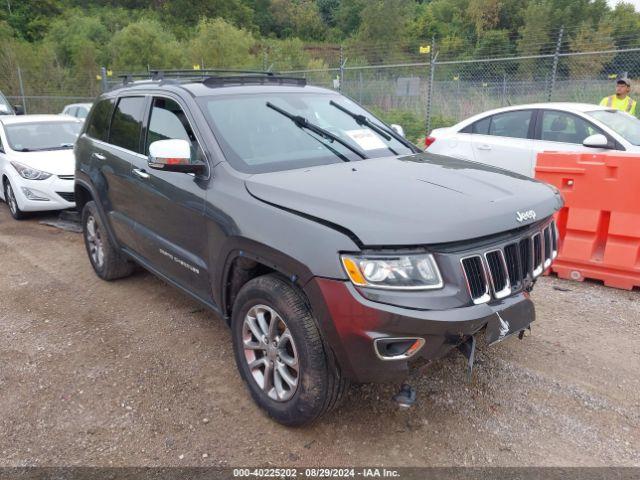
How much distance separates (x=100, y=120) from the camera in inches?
197

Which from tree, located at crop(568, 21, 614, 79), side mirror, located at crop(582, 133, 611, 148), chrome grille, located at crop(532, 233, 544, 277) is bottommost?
chrome grille, located at crop(532, 233, 544, 277)

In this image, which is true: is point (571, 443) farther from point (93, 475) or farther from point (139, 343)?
point (139, 343)

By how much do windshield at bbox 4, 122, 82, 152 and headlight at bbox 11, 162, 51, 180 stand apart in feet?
1.79

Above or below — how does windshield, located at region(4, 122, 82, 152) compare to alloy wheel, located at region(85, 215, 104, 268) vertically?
above

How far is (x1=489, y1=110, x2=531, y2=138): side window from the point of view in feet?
22.6

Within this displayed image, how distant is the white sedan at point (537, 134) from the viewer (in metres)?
6.19

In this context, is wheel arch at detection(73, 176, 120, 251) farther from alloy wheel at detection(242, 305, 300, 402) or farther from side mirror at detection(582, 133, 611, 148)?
side mirror at detection(582, 133, 611, 148)

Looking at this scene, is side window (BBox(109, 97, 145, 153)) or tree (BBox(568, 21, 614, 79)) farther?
tree (BBox(568, 21, 614, 79))

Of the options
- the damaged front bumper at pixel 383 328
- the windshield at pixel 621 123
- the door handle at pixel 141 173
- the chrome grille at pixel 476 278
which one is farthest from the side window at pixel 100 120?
the windshield at pixel 621 123

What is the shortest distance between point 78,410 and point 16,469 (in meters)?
0.52

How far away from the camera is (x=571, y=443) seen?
2.75 m

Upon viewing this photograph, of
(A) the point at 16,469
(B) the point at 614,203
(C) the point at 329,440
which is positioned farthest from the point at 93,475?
(B) the point at 614,203

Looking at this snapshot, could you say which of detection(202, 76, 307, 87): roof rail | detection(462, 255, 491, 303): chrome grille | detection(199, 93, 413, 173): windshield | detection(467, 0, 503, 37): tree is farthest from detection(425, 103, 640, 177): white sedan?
detection(467, 0, 503, 37): tree

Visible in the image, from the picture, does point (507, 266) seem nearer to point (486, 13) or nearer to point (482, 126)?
point (482, 126)
